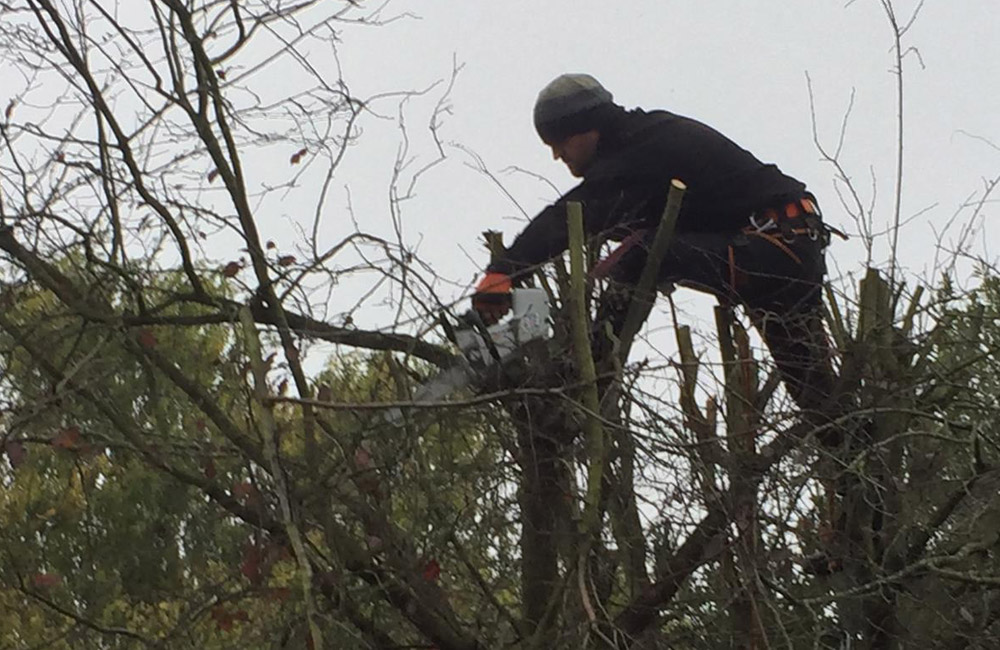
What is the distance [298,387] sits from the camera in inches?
138

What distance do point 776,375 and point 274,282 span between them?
1492mm

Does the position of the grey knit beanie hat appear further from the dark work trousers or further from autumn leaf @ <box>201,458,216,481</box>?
autumn leaf @ <box>201,458,216,481</box>

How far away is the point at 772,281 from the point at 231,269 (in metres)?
1.78

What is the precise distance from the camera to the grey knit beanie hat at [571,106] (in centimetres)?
454

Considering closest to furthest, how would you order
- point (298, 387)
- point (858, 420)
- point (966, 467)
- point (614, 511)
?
point (298, 387), point (614, 511), point (858, 420), point (966, 467)

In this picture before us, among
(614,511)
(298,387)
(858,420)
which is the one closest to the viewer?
(298,387)

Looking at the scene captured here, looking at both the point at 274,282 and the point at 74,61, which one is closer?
the point at 274,282

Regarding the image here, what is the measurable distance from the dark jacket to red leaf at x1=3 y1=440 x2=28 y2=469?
5.81 ft

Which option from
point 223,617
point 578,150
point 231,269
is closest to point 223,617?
point 223,617

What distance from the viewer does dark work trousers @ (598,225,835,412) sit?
4.25m

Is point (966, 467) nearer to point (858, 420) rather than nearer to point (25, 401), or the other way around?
point (858, 420)

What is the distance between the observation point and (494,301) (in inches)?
152

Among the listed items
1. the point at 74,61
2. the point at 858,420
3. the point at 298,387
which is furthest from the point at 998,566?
the point at 74,61

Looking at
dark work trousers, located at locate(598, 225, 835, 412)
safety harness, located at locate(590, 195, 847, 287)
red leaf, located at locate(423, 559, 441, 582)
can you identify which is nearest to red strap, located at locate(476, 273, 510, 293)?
dark work trousers, located at locate(598, 225, 835, 412)
